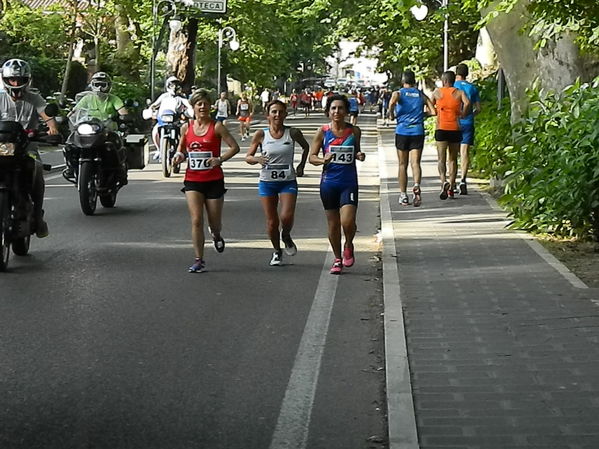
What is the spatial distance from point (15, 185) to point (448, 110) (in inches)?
306

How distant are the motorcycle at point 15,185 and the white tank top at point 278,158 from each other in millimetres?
1984

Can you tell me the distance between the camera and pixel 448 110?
57.9 feet

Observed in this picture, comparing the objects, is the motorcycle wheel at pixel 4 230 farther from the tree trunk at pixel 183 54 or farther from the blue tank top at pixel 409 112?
the tree trunk at pixel 183 54

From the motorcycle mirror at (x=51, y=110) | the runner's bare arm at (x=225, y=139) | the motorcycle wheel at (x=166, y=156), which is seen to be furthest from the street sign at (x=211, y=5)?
the runner's bare arm at (x=225, y=139)

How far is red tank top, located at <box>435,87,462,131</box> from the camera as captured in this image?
17641 mm

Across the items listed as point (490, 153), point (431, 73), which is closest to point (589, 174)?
point (490, 153)

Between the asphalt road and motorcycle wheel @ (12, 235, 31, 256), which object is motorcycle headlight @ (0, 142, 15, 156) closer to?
motorcycle wheel @ (12, 235, 31, 256)

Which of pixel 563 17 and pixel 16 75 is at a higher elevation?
pixel 563 17

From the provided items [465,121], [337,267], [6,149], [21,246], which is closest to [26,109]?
[6,149]

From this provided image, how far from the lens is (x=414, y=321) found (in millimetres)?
8852

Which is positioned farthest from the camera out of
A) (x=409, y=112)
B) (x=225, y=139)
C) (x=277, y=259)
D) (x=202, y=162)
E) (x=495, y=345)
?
(x=409, y=112)

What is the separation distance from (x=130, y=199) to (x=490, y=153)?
5760 mm

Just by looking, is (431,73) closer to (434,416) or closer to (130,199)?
(130,199)

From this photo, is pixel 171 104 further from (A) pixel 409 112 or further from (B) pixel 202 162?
(B) pixel 202 162
